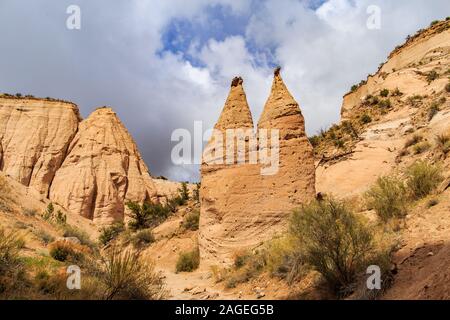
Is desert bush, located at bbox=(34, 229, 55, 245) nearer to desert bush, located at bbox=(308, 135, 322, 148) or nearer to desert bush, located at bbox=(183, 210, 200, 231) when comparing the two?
desert bush, located at bbox=(183, 210, 200, 231)

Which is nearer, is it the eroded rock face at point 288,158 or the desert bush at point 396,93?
the eroded rock face at point 288,158

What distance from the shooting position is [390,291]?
5.73 metres

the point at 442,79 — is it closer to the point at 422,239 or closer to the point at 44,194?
the point at 422,239

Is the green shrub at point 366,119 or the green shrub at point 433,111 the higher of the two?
the green shrub at point 366,119

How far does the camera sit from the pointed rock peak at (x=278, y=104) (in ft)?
44.9

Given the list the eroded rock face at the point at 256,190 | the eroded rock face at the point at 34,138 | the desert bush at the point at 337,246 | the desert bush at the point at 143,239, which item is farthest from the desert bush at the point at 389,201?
the eroded rock face at the point at 34,138

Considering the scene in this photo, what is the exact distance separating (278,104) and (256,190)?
3368 millimetres

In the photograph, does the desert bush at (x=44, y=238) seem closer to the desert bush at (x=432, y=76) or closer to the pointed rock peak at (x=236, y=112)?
the pointed rock peak at (x=236, y=112)

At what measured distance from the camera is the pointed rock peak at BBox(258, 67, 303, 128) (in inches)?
539

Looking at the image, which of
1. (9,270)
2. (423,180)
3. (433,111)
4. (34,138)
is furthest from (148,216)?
(9,270)

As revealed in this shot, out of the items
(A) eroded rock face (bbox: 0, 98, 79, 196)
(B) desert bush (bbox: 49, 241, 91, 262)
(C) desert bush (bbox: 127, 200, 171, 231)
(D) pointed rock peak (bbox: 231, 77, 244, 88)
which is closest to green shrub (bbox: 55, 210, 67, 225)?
(C) desert bush (bbox: 127, 200, 171, 231)

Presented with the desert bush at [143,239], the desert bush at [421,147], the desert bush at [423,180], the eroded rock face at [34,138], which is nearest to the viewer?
the desert bush at [423,180]

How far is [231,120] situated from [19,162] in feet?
106

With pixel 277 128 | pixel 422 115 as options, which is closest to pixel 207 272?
pixel 277 128
